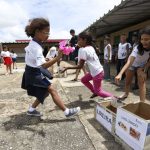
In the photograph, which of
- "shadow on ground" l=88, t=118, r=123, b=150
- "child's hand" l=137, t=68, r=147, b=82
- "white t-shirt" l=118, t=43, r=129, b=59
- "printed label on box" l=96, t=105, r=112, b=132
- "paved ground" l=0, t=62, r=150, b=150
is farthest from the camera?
"white t-shirt" l=118, t=43, r=129, b=59

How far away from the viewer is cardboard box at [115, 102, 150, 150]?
2.63 metres

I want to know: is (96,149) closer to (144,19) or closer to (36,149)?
(36,149)

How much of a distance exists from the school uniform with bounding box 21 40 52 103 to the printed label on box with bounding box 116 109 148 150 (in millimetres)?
1412

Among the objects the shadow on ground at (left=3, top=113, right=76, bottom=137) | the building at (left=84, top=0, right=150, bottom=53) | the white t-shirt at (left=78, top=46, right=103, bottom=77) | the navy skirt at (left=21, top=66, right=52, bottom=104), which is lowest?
the shadow on ground at (left=3, top=113, right=76, bottom=137)

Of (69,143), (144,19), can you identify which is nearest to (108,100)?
(69,143)

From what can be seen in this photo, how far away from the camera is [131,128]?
9.36 ft

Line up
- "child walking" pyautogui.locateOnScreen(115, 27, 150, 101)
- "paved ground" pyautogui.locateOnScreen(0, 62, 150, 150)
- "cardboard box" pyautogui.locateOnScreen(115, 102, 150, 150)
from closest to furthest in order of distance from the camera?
"cardboard box" pyautogui.locateOnScreen(115, 102, 150, 150)
"paved ground" pyautogui.locateOnScreen(0, 62, 150, 150)
"child walking" pyautogui.locateOnScreen(115, 27, 150, 101)

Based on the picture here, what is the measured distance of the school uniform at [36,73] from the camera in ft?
12.2

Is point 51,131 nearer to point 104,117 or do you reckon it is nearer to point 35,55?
point 104,117

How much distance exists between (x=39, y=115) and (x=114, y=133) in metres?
1.68

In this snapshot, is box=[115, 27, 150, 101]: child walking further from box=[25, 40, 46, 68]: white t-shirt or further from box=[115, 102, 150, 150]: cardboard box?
box=[25, 40, 46, 68]: white t-shirt

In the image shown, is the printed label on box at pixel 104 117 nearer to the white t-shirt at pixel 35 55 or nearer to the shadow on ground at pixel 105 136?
the shadow on ground at pixel 105 136

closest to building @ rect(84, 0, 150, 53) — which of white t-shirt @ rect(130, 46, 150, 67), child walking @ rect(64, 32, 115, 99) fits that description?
child walking @ rect(64, 32, 115, 99)

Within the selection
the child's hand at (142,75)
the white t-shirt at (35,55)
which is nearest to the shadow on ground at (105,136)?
the child's hand at (142,75)
